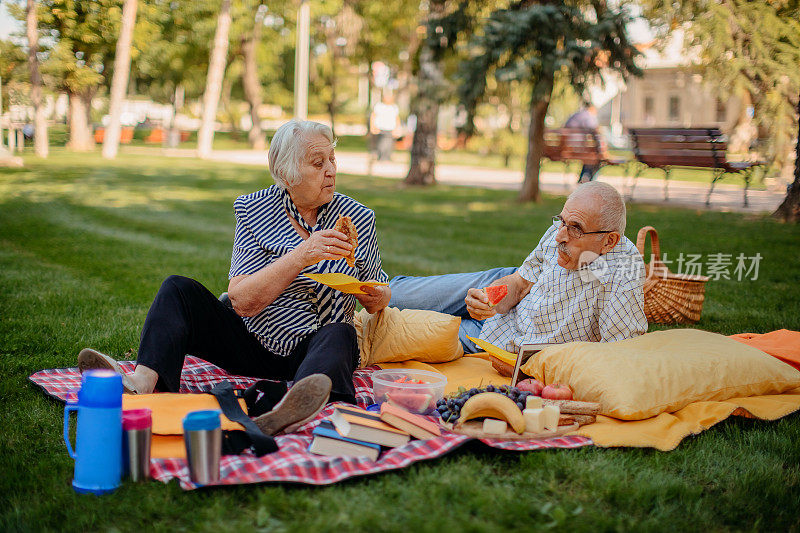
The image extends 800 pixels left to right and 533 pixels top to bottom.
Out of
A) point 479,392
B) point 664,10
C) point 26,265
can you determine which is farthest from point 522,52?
point 479,392

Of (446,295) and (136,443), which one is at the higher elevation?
(446,295)

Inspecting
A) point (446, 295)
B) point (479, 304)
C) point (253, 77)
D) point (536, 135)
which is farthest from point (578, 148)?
point (253, 77)

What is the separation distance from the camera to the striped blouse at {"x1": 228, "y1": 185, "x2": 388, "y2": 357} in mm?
3697

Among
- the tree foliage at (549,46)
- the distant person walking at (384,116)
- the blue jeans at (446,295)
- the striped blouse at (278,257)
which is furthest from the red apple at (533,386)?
the distant person walking at (384,116)

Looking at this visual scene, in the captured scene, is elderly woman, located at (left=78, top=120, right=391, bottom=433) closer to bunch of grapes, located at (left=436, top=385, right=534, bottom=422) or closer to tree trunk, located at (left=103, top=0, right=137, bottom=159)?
bunch of grapes, located at (left=436, top=385, right=534, bottom=422)

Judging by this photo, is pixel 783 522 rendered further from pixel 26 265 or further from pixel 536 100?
pixel 536 100

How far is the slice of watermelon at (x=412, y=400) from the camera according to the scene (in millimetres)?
3530

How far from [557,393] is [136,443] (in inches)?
75.3

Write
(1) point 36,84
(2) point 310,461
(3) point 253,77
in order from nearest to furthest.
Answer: (2) point 310,461 < (1) point 36,84 < (3) point 253,77

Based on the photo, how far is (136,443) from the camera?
8.96ft

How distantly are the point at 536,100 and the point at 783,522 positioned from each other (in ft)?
31.6

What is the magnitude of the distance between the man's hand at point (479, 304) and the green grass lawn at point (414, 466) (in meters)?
1.09

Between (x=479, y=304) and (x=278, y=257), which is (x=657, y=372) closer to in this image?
(x=479, y=304)

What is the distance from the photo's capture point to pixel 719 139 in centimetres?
1216
